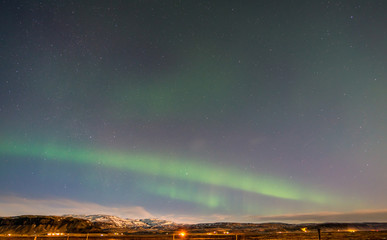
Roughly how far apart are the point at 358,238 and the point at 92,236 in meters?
64.5

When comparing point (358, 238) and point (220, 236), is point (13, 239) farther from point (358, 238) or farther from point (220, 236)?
point (358, 238)

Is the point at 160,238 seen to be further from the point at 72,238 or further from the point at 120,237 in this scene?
the point at 72,238

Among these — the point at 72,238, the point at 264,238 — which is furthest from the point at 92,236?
the point at 264,238

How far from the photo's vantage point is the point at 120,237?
5928cm

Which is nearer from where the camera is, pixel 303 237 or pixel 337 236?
pixel 303 237

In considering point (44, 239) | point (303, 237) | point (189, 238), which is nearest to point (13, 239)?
point (44, 239)

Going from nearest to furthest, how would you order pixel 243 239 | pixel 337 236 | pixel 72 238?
pixel 243 239, pixel 72 238, pixel 337 236

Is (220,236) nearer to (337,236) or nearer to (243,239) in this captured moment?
(243,239)

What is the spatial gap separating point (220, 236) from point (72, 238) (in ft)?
115

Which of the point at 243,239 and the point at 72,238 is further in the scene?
the point at 72,238

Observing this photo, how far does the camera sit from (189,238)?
56031 millimetres

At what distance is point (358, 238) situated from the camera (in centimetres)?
6097

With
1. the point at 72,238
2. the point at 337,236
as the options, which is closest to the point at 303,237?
the point at 337,236

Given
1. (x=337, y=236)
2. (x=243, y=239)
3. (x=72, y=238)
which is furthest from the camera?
(x=337, y=236)
